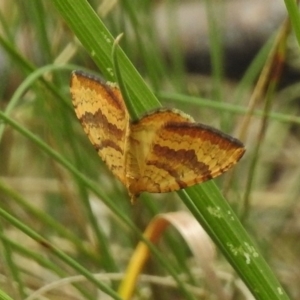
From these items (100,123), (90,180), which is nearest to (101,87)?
(100,123)

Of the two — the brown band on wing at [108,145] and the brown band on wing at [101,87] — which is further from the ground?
the brown band on wing at [101,87]

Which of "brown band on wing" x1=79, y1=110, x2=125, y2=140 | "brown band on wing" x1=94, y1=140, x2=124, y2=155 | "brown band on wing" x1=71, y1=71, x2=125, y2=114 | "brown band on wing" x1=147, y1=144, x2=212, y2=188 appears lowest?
"brown band on wing" x1=147, y1=144, x2=212, y2=188

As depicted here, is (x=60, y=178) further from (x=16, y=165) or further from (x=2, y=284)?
(x=16, y=165)

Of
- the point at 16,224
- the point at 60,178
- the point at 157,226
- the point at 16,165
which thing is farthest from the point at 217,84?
the point at 16,165

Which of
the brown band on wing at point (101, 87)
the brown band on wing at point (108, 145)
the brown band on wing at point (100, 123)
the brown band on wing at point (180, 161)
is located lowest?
the brown band on wing at point (180, 161)

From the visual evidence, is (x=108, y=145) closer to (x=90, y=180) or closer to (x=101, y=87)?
(x=101, y=87)

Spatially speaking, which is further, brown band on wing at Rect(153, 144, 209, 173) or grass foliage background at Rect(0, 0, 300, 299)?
grass foliage background at Rect(0, 0, 300, 299)

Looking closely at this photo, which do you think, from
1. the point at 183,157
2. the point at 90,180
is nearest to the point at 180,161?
the point at 183,157

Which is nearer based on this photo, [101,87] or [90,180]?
[101,87]

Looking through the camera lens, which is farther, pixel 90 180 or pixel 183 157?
pixel 90 180

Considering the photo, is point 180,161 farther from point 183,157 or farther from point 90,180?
point 90,180

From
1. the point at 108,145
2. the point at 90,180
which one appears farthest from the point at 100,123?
the point at 90,180
